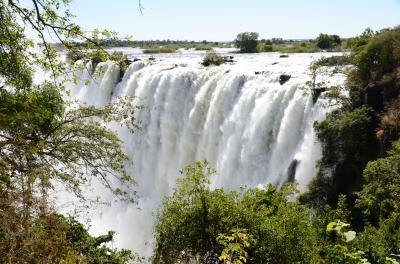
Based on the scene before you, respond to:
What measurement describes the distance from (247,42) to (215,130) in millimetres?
36285

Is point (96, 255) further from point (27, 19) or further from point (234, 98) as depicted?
point (234, 98)

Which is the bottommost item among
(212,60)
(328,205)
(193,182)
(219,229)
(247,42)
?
(328,205)

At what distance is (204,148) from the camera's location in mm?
26172

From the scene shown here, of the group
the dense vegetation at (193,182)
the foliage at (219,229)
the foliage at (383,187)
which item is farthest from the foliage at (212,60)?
the foliage at (219,229)

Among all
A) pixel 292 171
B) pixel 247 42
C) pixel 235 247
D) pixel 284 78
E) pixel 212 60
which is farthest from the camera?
pixel 247 42

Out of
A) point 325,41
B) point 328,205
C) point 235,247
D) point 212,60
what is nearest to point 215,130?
point 328,205

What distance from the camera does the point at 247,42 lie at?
59469mm

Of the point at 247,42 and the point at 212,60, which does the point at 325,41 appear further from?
the point at 212,60

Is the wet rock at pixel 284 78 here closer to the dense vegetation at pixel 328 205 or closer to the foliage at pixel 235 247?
the dense vegetation at pixel 328 205

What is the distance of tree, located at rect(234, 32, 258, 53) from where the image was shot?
5944 centimetres

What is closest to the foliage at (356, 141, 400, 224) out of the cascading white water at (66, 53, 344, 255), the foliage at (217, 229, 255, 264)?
the cascading white water at (66, 53, 344, 255)

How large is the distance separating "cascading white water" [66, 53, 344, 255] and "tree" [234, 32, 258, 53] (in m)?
26.0

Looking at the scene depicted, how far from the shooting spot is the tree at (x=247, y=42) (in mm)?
59438

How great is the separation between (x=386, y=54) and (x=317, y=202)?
8.12 metres
